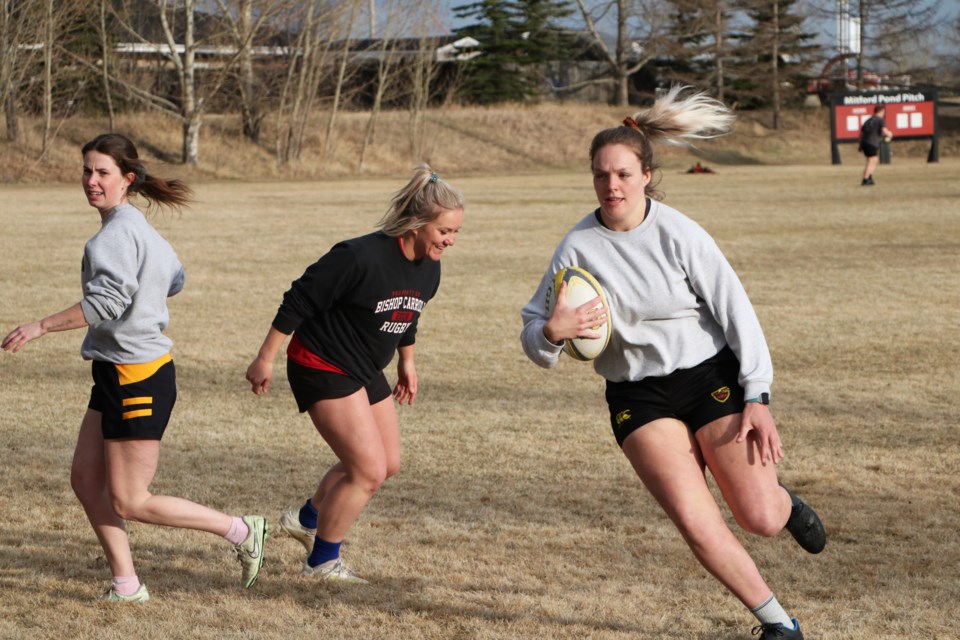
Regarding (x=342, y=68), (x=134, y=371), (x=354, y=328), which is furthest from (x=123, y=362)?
(x=342, y=68)

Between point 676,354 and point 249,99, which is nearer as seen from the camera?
point 676,354

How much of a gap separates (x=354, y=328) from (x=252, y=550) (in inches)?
37.9

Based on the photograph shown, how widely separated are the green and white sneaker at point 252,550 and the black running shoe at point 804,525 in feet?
6.70

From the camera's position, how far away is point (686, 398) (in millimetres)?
4074

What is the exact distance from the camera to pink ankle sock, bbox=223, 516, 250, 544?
15.3 ft

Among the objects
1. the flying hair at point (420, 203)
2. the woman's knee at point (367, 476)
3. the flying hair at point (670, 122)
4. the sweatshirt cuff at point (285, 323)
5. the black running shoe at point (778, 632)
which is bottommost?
the black running shoe at point (778, 632)

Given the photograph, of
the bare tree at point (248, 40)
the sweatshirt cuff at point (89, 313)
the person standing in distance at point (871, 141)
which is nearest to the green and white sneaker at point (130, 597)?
the sweatshirt cuff at point (89, 313)

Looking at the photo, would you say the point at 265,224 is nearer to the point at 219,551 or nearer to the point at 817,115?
the point at 219,551

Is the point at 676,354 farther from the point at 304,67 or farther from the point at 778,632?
the point at 304,67

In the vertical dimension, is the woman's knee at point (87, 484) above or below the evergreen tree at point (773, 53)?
below

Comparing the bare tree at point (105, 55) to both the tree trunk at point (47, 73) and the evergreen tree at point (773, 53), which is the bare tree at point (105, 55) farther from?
the evergreen tree at point (773, 53)

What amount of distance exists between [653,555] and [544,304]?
1542 millimetres

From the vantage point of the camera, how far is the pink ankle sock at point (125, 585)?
4.64 metres

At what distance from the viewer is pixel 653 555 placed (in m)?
5.21
